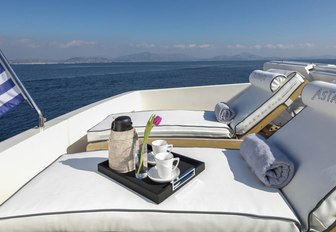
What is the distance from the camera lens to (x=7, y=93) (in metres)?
1.49

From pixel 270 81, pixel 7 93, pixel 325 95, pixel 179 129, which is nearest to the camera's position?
pixel 325 95

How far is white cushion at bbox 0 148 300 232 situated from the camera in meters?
0.91

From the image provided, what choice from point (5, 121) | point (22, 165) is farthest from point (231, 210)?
point (5, 121)

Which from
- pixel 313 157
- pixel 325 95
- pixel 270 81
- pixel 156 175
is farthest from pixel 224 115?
pixel 156 175

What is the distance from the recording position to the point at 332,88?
1.24 m

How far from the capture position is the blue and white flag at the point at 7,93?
145cm

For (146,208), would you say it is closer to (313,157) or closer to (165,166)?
(165,166)

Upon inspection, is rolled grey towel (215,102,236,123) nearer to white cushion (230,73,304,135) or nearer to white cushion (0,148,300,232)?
white cushion (230,73,304,135)

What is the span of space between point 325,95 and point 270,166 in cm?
56

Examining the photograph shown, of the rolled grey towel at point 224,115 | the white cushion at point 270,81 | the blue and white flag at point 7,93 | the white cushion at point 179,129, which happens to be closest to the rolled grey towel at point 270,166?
the white cushion at point 179,129

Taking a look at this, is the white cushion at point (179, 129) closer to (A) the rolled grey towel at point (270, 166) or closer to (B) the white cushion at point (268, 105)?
(B) the white cushion at point (268, 105)

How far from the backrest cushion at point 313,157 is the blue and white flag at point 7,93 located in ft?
5.68

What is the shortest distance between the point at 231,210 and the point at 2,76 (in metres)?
1.61

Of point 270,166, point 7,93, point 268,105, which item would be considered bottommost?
point 270,166
